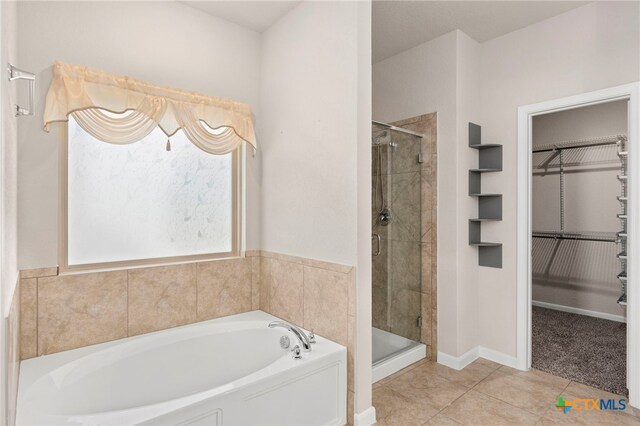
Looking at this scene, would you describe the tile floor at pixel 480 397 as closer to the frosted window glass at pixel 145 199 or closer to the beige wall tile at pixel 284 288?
the beige wall tile at pixel 284 288

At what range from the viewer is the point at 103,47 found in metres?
2.18

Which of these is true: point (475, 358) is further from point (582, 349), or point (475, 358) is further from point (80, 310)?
point (80, 310)

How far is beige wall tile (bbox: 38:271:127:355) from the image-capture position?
1981 mm

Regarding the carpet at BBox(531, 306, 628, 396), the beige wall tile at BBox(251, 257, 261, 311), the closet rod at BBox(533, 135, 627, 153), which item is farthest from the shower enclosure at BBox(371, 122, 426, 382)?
the closet rod at BBox(533, 135, 627, 153)

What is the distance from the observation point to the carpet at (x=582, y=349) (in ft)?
8.82

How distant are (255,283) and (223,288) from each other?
272 millimetres

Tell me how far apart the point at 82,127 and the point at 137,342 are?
4.24 ft

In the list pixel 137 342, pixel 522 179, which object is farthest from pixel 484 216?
pixel 137 342

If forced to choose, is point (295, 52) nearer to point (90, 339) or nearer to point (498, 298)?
point (90, 339)

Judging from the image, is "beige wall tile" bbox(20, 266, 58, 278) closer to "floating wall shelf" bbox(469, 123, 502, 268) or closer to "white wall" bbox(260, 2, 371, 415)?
"white wall" bbox(260, 2, 371, 415)

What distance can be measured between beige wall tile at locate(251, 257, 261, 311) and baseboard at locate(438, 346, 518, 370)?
1.59 meters

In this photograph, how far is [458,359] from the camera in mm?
2873

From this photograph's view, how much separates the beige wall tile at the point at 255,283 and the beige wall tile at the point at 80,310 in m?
0.90

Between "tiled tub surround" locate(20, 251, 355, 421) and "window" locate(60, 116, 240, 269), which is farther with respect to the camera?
"window" locate(60, 116, 240, 269)
